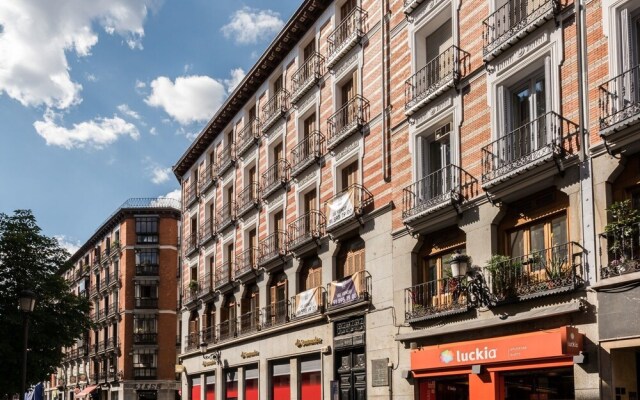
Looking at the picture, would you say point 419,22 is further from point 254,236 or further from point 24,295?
point 254,236

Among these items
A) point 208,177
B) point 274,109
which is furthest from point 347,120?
point 208,177

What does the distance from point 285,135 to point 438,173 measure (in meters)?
12.7

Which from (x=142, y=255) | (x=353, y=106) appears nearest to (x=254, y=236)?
(x=353, y=106)

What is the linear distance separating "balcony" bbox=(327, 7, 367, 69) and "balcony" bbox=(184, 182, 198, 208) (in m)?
19.1

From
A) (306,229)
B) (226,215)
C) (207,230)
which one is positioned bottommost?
(306,229)

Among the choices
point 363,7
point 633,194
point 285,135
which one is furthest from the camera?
point 285,135

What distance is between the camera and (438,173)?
22.9 metres

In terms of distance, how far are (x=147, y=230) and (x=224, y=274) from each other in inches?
1428

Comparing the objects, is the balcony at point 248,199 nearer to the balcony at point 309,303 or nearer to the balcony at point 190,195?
the balcony at point 309,303

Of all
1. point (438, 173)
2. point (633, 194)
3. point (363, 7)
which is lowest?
point (633, 194)

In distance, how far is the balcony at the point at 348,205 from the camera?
26797 millimetres

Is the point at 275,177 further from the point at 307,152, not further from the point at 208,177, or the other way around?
the point at 208,177

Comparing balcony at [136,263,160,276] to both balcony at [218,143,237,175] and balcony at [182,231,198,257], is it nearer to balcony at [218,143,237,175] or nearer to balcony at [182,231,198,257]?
balcony at [182,231,198,257]

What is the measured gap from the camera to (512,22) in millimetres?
19938
